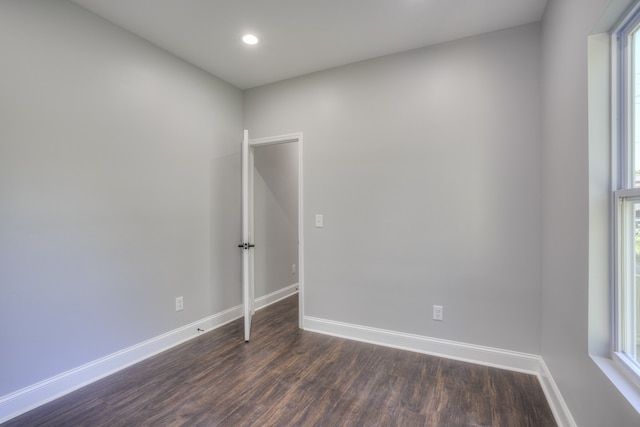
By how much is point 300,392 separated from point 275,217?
8.05 feet

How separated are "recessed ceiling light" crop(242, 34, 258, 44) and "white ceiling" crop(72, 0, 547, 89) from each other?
48 mm

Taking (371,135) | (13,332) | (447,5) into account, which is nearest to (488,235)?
(371,135)

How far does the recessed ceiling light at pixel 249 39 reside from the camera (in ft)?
8.22

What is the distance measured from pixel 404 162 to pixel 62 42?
8.99 feet

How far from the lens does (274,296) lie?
4.14m

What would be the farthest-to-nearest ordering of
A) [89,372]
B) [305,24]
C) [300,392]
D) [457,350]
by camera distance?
[457,350] → [305,24] → [89,372] → [300,392]

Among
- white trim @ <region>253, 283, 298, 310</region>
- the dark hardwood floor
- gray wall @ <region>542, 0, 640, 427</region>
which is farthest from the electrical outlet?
white trim @ <region>253, 283, 298, 310</region>

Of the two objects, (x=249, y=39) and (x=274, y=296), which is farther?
(x=274, y=296)

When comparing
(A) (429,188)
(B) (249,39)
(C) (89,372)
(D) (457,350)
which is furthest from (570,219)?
(C) (89,372)

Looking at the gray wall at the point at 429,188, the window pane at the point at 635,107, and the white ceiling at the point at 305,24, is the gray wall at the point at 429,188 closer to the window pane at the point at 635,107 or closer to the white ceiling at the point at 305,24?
the white ceiling at the point at 305,24

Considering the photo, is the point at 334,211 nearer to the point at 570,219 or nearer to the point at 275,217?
the point at 275,217

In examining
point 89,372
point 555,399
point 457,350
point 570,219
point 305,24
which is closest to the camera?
point 570,219

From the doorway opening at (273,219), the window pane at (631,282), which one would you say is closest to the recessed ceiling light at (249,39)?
the doorway opening at (273,219)

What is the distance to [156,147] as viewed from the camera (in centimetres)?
268
